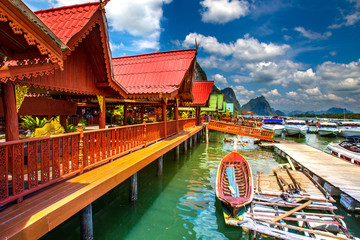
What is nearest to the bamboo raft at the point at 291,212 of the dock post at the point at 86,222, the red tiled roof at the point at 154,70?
the dock post at the point at 86,222

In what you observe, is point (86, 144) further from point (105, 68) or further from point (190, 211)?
point (190, 211)

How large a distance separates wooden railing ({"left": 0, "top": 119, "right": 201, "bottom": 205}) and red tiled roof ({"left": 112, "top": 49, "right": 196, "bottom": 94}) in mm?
3650

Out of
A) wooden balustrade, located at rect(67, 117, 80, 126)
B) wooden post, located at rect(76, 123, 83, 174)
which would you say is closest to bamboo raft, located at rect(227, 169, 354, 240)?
wooden post, located at rect(76, 123, 83, 174)

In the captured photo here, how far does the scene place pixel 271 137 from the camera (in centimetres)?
2069

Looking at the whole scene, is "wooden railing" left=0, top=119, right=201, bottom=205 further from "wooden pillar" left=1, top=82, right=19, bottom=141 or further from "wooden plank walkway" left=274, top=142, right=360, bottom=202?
"wooden plank walkway" left=274, top=142, right=360, bottom=202

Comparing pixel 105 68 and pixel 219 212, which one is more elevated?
pixel 105 68

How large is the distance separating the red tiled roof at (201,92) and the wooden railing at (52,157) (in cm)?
1584

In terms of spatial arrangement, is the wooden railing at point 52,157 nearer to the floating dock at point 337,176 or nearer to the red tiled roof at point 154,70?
the red tiled roof at point 154,70

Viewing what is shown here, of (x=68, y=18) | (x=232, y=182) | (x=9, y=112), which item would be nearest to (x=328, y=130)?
(x=232, y=182)

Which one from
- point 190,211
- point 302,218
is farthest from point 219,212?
point 302,218

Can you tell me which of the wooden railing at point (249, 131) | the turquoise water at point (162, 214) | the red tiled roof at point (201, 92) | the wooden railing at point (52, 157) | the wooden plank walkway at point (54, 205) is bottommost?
the turquoise water at point (162, 214)

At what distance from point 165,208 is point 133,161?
2.17m

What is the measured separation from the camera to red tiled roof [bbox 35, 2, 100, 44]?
4.70 metres

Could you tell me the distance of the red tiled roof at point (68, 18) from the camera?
15.4 ft
